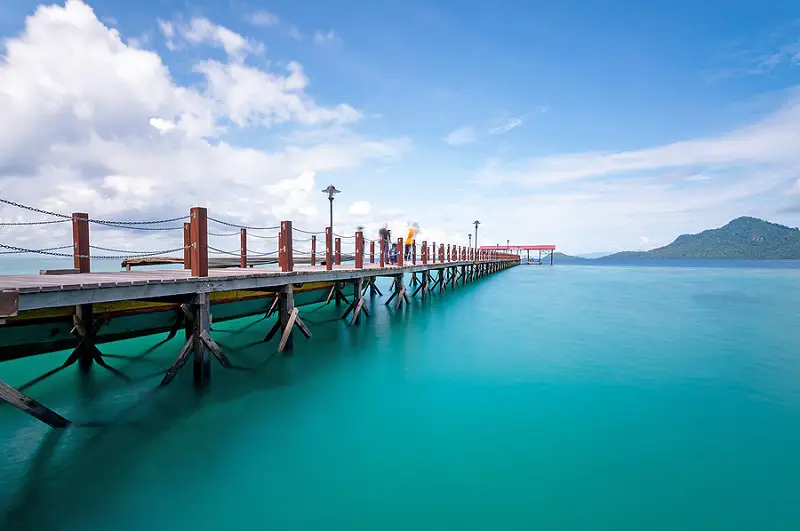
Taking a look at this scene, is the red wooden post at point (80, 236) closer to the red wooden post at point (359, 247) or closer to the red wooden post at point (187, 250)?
the red wooden post at point (187, 250)

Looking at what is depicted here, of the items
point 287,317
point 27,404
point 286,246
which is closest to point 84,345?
point 287,317

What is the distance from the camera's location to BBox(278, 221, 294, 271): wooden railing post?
9547 millimetres

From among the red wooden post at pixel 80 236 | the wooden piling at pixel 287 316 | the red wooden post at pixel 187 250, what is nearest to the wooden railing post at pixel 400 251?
the wooden piling at pixel 287 316

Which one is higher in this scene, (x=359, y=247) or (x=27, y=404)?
(x=359, y=247)

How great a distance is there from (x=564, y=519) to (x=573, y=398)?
4001mm

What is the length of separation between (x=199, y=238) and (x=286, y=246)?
2547mm

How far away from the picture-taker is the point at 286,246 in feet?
32.0

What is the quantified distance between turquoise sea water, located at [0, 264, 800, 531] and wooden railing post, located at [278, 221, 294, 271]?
98.9 inches

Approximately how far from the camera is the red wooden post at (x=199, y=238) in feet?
24.3

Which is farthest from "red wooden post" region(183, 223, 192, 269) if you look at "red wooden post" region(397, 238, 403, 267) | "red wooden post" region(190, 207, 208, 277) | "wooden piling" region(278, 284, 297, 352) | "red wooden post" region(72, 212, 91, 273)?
"red wooden post" region(397, 238, 403, 267)

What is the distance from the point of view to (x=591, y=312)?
812 inches

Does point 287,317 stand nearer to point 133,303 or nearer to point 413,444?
point 133,303

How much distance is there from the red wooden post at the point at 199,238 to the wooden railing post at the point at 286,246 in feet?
7.29

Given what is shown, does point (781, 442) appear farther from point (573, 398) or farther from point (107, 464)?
point (107, 464)
